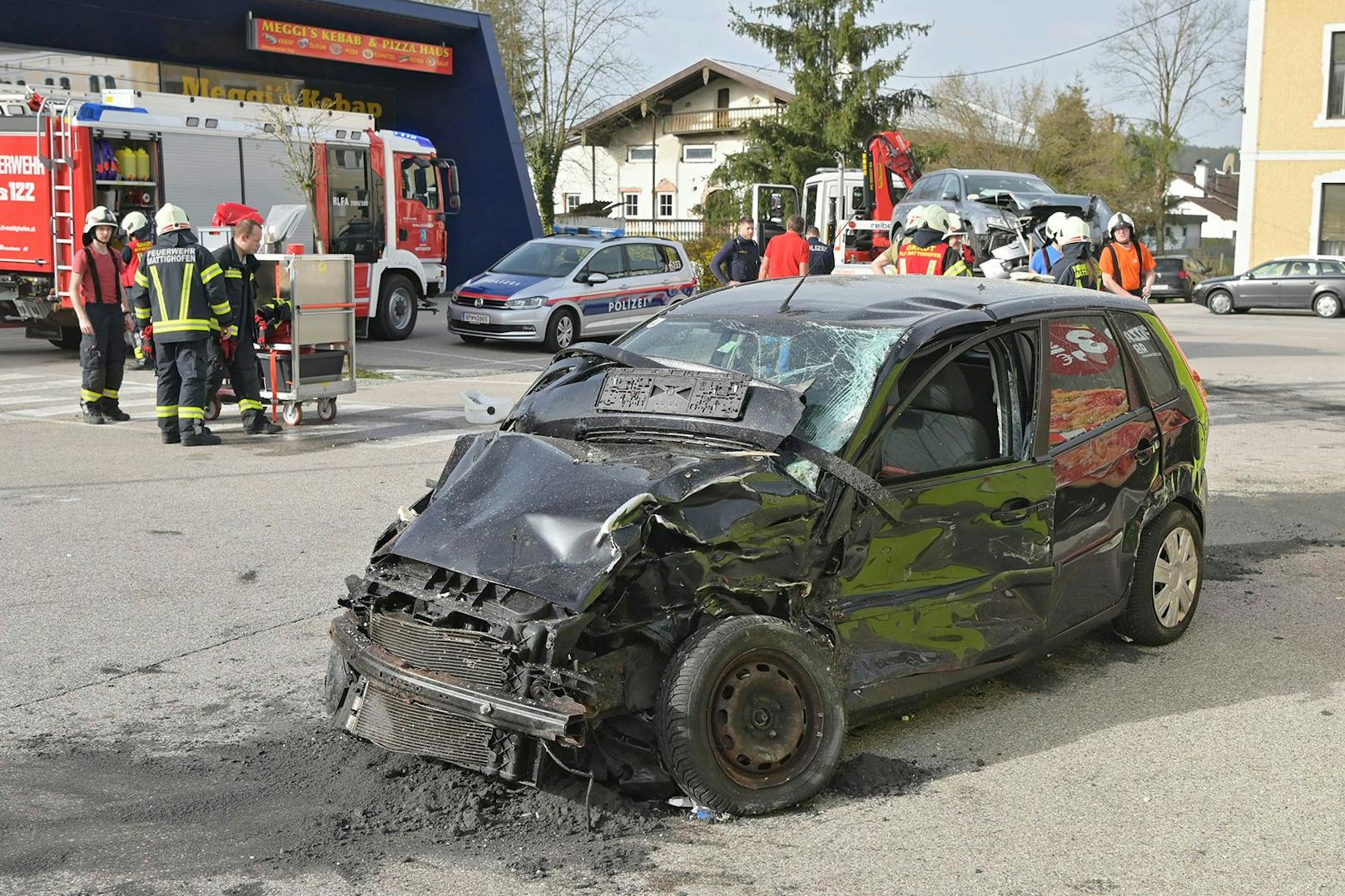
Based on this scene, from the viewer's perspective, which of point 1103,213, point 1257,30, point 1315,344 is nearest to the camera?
point 1103,213

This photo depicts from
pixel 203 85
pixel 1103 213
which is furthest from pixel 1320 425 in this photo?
pixel 203 85

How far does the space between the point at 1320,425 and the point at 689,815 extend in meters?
10.8

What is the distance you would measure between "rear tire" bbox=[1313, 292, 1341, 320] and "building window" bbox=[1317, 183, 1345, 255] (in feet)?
26.9

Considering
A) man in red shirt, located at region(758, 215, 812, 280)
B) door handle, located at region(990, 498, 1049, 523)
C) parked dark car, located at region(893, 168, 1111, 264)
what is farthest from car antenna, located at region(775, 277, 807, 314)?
parked dark car, located at region(893, 168, 1111, 264)

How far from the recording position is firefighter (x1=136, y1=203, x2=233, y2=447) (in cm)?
1072

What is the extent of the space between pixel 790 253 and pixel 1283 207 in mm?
29884

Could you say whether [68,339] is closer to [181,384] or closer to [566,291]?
[566,291]

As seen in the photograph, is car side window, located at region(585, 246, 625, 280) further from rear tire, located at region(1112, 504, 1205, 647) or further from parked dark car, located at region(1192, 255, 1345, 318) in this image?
parked dark car, located at region(1192, 255, 1345, 318)

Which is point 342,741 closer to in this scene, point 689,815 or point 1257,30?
point 689,815

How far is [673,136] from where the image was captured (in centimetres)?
5850

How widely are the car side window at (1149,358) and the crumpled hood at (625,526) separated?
221cm

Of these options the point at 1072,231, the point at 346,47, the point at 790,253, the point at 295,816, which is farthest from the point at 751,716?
the point at 346,47

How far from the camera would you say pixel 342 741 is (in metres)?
4.71

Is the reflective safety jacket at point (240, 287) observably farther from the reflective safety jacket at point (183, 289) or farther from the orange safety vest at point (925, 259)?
the orange safety vest at point (925, 259)
